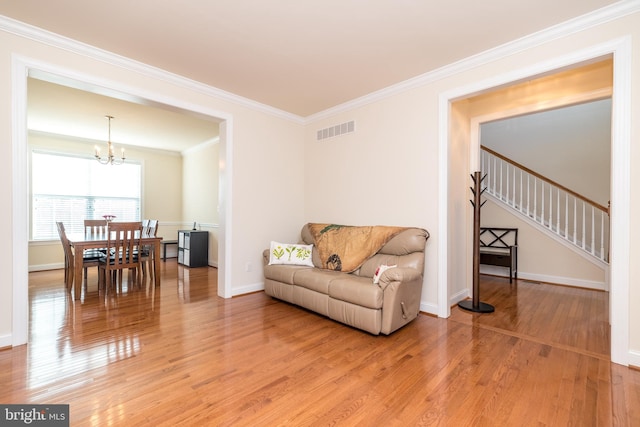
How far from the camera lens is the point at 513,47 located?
2.63 meters

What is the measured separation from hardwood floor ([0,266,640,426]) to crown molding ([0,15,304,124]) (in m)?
2.62

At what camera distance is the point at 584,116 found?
16.7 ft

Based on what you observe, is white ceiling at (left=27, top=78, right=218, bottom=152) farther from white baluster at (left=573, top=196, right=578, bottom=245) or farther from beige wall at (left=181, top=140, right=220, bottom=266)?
white baluster at (left=573, top=196, right=578, bottom=245)

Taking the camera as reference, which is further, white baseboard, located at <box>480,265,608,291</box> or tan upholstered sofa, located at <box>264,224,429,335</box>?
white baseboard, located at <box>480,265,608,291</box>

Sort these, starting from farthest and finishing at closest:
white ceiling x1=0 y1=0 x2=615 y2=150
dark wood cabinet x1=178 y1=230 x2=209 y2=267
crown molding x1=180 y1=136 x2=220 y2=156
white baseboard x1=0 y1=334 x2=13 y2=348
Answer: crown molding x1=180 y1=136 x2=220 y2=156
dark wood cabinet x1=178 y1=230 x2=209 y2=267
white baseboard x1=0 y1=334 x2=13 y2=348
white ceiling x1=0 y1=0 x2=615 y2=150

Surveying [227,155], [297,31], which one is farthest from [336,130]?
[297,31]

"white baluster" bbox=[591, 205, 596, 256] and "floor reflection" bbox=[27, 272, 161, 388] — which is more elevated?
"white baluster" bbox=[591, 205, 596, 256]

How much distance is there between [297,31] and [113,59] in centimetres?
192

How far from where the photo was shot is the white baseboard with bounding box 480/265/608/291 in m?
4.25

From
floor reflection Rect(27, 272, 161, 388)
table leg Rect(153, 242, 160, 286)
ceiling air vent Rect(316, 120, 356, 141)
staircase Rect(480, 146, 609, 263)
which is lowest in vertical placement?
floor reflection Rect(27, 272, 161, 388)

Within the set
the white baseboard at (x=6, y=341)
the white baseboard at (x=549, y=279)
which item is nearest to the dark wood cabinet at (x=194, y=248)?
the white baseboard at (x=6, y=341)

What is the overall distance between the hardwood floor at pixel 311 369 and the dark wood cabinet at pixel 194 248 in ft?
8.09

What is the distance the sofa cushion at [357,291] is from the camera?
102 inches

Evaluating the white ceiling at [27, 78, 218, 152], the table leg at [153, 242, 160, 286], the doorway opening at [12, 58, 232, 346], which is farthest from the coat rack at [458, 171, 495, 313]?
the table leg at [153, 242, 160, 286]
